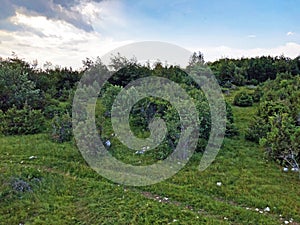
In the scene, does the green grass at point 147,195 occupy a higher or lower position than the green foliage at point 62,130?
lower

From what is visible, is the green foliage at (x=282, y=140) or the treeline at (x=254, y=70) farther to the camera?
the treeline at (x=254, y=70)

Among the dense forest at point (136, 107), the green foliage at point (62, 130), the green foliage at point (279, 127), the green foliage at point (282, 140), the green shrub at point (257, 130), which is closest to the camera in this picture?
the green foliage at point (282, 140)

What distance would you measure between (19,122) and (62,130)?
2.62m

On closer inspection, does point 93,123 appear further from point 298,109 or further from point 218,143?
point 298,109

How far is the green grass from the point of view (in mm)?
6707

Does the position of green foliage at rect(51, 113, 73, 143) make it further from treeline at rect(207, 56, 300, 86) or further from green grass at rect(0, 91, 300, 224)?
treeline at rect(207, 56, 300, 86)

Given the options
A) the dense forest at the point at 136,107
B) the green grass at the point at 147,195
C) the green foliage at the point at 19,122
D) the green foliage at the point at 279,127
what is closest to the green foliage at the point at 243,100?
the dense forest at the point at 136,107

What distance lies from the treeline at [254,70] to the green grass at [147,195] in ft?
70.1

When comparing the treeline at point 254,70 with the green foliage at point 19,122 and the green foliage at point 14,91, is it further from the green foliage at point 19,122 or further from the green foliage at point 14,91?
the green foliage at point 19,122

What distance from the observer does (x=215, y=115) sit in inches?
477

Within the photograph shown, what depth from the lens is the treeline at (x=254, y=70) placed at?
99.6ft

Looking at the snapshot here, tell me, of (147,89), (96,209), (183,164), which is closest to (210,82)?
(147,89)

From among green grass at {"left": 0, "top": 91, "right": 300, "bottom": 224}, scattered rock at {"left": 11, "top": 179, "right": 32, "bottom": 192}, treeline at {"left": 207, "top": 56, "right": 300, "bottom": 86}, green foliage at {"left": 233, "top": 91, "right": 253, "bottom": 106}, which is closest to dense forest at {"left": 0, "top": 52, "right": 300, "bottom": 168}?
green foliage at {"left": 233, "top": 91, "right": 253, "bottom": 106}

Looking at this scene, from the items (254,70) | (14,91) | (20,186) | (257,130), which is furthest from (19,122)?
(254,70)
